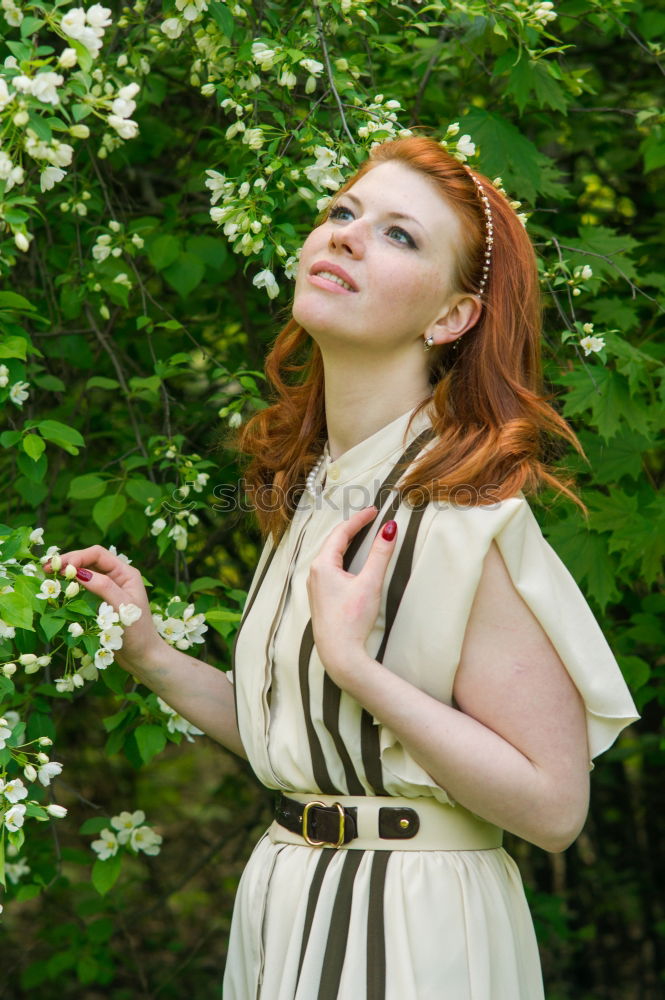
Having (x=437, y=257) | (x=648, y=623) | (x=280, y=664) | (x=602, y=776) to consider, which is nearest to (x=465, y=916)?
(x=280, y=664)

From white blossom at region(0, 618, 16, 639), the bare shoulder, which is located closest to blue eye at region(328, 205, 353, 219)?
the bare shoulder

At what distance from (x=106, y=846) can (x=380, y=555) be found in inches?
55.5

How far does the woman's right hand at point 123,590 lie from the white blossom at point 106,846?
2.44ft

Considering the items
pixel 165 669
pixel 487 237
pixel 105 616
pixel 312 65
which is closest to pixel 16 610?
pixel 105 616

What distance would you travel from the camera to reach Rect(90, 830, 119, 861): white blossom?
2.68 m

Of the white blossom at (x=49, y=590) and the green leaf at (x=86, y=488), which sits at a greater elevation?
the white blossom at (x=49, y=590)

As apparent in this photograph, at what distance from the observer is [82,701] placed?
4094mm

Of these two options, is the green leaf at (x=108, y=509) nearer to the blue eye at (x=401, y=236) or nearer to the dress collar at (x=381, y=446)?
the dress collar at (x=381, y=446)

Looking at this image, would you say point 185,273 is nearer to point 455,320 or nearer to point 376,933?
point 455,320

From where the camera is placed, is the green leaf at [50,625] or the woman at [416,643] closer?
the woman at [416,643]

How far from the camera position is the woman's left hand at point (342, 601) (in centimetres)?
162

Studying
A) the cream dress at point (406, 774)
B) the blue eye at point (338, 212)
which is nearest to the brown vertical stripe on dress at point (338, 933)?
the cream dress at point (406, 774)

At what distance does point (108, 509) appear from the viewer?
2.57m

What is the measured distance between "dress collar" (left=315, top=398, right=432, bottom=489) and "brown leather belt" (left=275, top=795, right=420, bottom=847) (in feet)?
1.84
